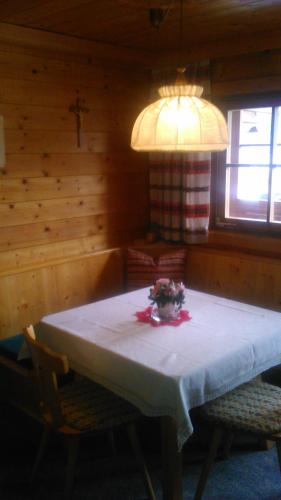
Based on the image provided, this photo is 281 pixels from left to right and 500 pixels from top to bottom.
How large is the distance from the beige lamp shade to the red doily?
80 centimetres

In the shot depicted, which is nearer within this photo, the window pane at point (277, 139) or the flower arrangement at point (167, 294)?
the flower arrangement at point (167, 294)

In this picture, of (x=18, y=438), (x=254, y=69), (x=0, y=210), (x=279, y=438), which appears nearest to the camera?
(x=279, y=438)

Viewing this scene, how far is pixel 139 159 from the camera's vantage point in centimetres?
381

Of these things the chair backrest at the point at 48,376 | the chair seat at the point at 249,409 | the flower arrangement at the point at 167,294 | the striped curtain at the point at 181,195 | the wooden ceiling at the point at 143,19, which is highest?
the wooden ceiling at the point at 143,19

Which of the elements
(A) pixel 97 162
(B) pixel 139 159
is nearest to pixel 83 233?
(A) pixel 97 162

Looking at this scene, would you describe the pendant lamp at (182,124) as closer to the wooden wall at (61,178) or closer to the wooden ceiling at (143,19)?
the wooden ceiling at (143,19)

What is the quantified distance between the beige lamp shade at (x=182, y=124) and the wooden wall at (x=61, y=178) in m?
1.30

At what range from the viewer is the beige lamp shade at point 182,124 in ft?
6.13

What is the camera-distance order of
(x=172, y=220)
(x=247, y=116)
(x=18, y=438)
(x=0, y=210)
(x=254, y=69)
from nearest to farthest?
(x=18, y=438)
(x=0, y=210)
(x=254, y=69)
(x=247, y=116)
(x=172, y=220)

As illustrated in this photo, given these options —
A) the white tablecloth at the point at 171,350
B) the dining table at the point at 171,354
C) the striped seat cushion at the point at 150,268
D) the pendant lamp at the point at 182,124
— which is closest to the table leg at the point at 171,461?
the dining table at the point at 171,354

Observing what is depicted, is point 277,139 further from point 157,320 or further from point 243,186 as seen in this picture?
point 157,320

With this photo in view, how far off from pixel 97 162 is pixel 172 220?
27.3 inches

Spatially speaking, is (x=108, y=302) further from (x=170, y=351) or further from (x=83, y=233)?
(x=83, y=233)

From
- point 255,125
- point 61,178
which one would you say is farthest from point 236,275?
point 61,178
